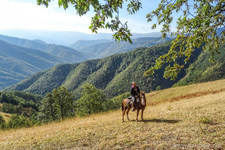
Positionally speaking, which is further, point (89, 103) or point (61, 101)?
point (61, 101)

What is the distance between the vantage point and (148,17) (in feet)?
25.2

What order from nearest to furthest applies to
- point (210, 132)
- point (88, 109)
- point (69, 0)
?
point (69, 0), point (210, 132), point (88, 109)

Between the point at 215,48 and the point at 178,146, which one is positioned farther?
the point at 178,146

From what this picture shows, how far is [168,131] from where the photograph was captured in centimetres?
1088

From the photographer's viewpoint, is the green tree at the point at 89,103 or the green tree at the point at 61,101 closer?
the green tree at the point at 89,103

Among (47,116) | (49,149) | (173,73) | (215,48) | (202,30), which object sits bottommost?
(47,116)

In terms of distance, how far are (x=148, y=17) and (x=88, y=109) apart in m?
46.4

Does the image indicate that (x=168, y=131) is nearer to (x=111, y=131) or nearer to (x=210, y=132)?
(x=210, y=132)

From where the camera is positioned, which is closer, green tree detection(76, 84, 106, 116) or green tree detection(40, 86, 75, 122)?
green tree detection(76, 84, 106, 116)

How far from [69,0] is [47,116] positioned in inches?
2393

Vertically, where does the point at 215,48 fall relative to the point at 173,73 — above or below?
above

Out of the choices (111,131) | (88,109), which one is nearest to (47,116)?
(88,109)

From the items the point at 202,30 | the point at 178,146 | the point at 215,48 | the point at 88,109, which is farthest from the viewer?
the point at 88,109

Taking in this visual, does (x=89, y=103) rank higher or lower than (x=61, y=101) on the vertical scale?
lower
